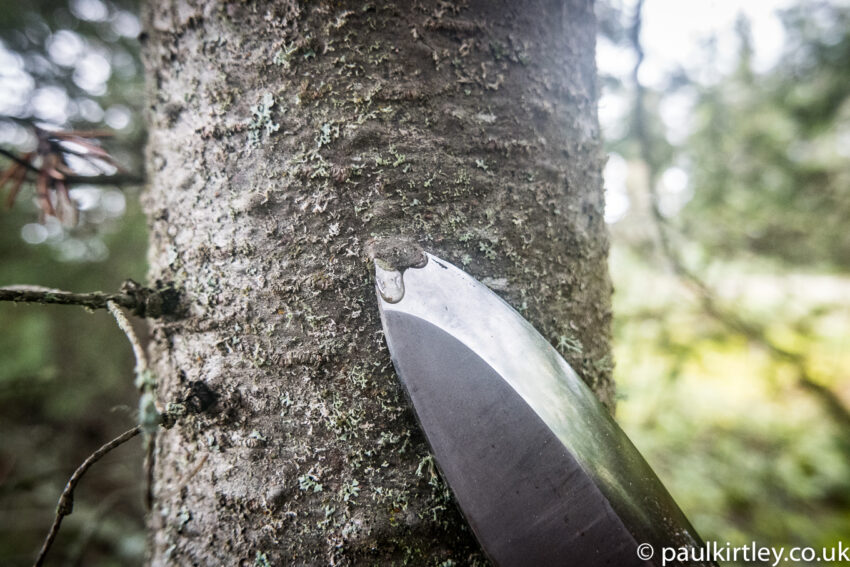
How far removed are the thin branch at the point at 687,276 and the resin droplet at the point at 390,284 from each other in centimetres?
117

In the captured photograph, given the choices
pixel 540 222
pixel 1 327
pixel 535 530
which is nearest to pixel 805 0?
pixel 540 222

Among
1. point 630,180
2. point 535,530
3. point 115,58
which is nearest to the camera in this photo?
point 535,530

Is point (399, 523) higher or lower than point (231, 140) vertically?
lower

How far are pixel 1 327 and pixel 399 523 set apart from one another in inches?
138

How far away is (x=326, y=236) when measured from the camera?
59 cm

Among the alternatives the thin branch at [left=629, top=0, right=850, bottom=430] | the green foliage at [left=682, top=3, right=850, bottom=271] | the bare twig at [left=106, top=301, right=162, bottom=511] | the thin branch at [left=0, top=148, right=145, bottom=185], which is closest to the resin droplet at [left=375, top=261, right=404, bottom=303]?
the bare twig at [left=106, top=301, right=162, bottom=511]

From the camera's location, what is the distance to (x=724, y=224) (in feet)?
9.08

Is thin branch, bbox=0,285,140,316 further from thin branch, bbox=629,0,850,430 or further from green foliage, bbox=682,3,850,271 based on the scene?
green foliage, bbox=682,3,850,271

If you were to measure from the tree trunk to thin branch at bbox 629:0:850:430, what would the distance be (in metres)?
0.82

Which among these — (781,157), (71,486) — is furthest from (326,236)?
(781,157)

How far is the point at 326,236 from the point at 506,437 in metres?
0.39

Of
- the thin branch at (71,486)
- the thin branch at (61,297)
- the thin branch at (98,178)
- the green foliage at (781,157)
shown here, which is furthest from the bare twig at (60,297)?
the green foliage at (781,157)

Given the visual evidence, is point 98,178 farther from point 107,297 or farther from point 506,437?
point 506,437

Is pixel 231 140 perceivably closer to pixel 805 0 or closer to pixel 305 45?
pixel 305 45
